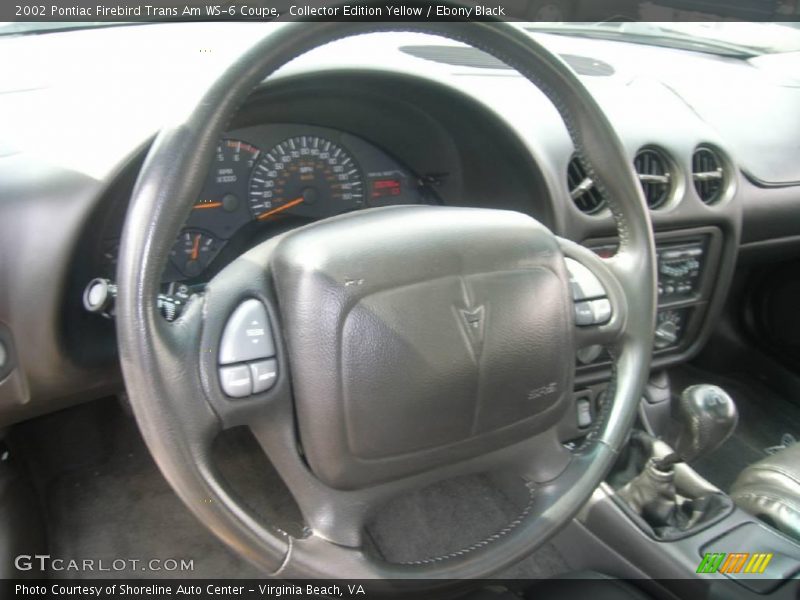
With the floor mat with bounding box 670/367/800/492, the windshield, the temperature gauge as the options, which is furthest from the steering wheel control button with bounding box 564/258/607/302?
the windshield

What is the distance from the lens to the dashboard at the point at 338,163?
1.12 meters

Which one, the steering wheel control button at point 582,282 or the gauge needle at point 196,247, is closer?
the steering wheel control button at point 582,282

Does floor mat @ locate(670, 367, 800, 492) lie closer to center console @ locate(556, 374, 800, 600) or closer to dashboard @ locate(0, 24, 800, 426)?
dashboard @ locate(0, 24, 800, 426)

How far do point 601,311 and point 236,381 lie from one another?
0.55 m

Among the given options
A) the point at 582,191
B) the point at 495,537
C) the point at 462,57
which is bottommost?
the point at 495,537

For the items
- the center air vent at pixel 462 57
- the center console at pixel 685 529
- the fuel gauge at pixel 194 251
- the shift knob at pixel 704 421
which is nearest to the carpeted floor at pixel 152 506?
the center console at pixel 685 529

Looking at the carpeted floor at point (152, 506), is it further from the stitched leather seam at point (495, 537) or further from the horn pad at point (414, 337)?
the horn pad at point (414, 337)

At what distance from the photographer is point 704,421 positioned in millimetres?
1463

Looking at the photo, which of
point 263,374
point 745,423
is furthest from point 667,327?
point 263,374

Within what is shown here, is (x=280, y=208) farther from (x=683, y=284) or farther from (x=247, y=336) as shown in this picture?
(x=683, y=284)

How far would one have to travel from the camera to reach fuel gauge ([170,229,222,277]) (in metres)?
1.37

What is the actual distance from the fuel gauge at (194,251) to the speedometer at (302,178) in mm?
102

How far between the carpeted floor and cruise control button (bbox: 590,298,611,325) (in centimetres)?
70

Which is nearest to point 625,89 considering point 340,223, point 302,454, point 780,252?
point 780,252
